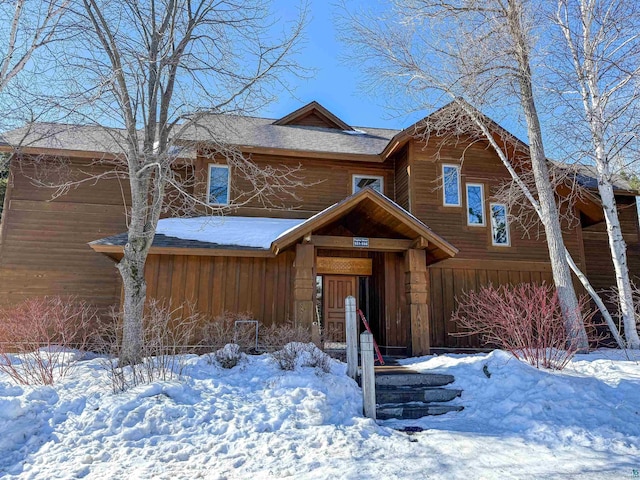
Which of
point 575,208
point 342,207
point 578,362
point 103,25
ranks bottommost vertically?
point 578,362

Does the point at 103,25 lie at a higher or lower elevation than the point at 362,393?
higher

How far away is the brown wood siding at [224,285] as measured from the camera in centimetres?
961

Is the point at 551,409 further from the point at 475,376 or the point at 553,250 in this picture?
the point at 553,250

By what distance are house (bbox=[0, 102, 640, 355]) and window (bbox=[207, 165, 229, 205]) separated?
0.10 feet

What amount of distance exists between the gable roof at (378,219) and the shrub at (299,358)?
2.76 m

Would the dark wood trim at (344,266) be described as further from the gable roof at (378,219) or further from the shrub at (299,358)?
the shrub at (299,358)

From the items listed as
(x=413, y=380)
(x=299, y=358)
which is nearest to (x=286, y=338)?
(x=299, y=358)

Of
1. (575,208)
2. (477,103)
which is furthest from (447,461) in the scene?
(575,208)

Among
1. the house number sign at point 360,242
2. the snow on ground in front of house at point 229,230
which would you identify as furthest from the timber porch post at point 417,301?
the snow on ground in front of house at point 229,230

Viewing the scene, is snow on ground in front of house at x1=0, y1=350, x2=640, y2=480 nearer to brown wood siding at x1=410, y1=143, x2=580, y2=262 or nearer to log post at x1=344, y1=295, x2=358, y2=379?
log post at x1=344, y1=295, x2=358, y2=379

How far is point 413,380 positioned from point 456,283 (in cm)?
569

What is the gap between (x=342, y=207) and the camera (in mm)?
8844

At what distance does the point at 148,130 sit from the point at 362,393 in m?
6.07

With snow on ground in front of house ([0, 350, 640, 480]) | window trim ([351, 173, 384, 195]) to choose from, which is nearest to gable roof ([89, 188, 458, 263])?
window trim ([351, 173, 384, 195])
